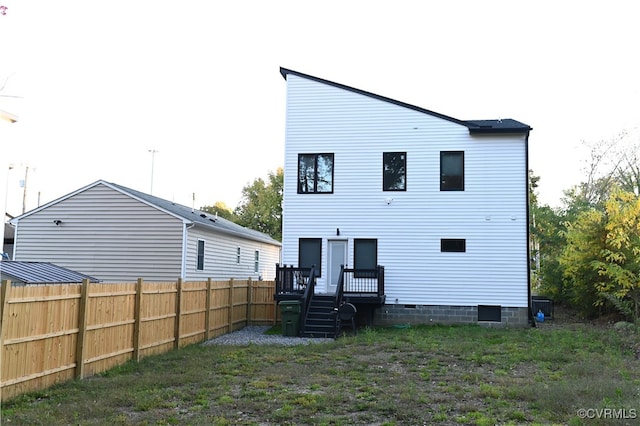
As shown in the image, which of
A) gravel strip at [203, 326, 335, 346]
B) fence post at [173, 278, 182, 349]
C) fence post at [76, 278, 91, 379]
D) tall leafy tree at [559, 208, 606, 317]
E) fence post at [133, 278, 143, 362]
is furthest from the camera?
tall leafy tree at [559, 208, 606, 317]

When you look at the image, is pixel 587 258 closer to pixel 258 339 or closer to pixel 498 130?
pixel 498 130

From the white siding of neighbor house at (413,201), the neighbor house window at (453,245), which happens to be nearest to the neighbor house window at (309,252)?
the white siding of neighbor house at (413,201)

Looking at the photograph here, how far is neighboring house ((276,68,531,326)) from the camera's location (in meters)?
17.4

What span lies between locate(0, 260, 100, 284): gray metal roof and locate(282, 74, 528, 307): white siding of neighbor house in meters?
7.26

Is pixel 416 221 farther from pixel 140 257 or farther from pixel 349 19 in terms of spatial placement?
pixel 140 257

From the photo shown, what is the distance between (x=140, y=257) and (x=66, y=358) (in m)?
11.4

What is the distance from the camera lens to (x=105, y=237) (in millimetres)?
19844

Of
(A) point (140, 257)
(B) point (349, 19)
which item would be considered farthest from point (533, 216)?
(A) point (140, 257)

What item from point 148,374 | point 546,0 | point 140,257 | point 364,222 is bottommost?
point 148,374

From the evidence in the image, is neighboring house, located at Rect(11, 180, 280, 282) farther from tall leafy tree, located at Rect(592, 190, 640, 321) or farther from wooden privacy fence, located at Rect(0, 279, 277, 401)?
tall leafy tree, located at Rect(592, 190, 640, 321)

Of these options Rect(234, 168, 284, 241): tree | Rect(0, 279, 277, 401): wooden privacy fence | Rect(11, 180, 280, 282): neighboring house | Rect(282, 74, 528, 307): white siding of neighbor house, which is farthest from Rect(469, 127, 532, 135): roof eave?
Rect(234, 168, 284, 241): tree

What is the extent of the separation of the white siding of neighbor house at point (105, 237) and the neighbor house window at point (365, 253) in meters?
6.10

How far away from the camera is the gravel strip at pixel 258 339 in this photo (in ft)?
45.1

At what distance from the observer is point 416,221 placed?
1789cm
